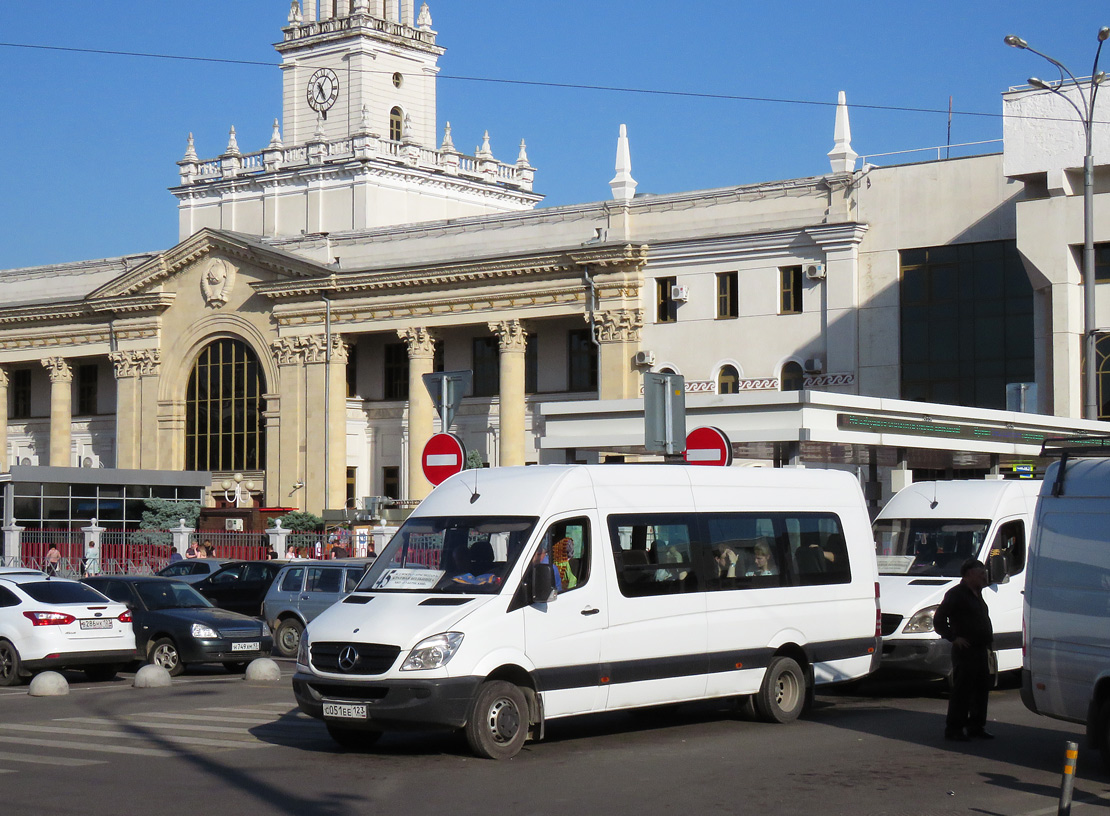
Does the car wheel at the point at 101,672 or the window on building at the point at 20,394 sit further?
the window on building at the point at 20,394

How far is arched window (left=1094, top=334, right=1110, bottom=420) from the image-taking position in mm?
33906

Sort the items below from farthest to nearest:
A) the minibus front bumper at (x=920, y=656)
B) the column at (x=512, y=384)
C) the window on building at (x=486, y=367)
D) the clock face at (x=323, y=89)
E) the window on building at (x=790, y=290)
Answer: the clock face at (x=323, y=89) < the window on building at (x=486, y=367) < the column at (x=512, y=384) < the window on building at (x=790, y=290) < the minibus front bumper at (x=920, y=656)

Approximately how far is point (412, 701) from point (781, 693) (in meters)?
4.27

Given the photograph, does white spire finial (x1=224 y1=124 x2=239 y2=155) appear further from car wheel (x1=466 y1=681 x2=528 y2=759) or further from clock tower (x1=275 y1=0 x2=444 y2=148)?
car wheel (x1=466 y1=681 x2=528 y2=759)

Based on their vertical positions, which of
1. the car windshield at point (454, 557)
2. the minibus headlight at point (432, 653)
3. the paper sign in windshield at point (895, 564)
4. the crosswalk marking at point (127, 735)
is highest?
the car windshield at point (454, 557)

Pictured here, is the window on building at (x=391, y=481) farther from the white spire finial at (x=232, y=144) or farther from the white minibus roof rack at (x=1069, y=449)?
the white minibus roof rack at (x=1069, y=449)

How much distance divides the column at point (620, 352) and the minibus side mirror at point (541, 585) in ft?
112

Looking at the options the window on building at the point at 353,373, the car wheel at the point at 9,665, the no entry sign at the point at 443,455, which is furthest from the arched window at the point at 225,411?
the no entry sign at the point at 443,455

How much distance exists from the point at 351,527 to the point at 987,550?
87.1 ft

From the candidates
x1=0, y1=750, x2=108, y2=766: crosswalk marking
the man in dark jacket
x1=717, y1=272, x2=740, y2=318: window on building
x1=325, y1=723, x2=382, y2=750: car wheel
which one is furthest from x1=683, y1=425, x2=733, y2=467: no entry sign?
x1=717, y1=272, x2=740, y2=318: window on building

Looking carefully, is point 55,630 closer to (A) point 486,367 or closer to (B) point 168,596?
(B) point 168,596

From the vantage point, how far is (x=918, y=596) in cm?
1642

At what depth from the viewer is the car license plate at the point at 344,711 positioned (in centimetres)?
1164

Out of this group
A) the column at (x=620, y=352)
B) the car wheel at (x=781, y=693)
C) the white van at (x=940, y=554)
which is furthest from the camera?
the column at (x=620, y=352)
